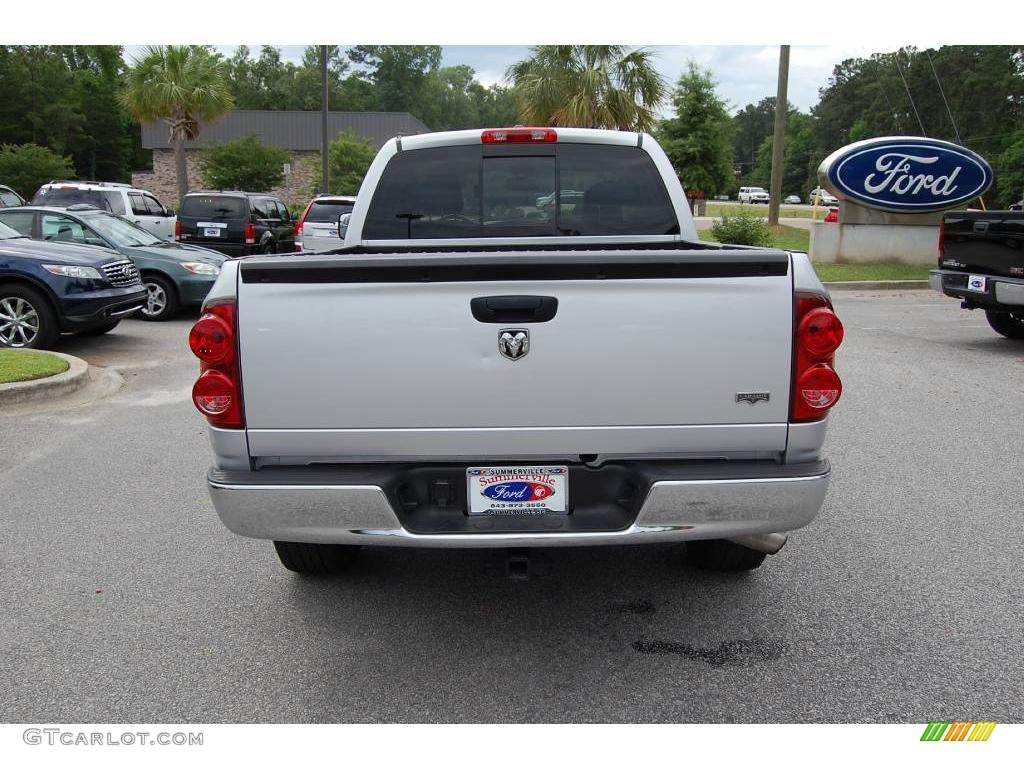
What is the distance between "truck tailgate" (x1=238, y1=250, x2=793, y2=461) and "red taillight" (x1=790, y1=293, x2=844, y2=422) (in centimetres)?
5

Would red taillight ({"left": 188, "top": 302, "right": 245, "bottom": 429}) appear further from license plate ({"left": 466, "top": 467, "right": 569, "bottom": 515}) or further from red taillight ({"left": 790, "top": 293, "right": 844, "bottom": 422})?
red taillight ({"left": 790, "top": 293, "right": 844, "bottom": 422})

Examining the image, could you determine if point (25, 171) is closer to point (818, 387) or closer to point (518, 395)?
point (518, 395)

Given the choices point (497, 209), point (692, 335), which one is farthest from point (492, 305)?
point (497, 209)

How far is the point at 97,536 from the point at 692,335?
11.4 ft

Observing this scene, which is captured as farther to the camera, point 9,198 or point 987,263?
point 9,198

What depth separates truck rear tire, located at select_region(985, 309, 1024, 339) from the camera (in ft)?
37.5

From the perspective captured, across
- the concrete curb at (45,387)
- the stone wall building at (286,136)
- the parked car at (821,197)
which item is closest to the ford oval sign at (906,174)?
the parked car at (821,197)

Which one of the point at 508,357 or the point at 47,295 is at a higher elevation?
the point at 508,357

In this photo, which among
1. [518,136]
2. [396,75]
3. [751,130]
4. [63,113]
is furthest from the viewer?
[751,130]

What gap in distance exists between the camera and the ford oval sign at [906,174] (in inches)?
720

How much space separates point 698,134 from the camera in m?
37.3

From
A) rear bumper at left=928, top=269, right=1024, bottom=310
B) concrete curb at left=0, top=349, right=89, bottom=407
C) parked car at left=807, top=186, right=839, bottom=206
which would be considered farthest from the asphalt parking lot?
parked car at left=807, top=186, right=839, bottom=206

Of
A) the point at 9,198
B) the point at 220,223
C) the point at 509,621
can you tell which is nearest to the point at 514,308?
the point at 509,621

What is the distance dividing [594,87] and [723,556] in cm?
2724
